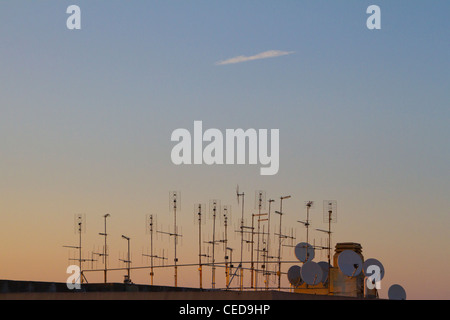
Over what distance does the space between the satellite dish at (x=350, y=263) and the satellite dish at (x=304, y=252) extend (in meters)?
11.8

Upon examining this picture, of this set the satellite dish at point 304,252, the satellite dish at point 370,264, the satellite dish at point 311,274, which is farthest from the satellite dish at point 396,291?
the satellite dish at point 311,274

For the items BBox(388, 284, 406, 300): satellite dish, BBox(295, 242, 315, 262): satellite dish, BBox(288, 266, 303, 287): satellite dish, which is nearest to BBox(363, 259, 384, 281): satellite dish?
BBox(388, 284, 406, 300): satellite dish

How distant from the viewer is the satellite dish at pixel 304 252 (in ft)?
252

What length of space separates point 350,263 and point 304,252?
12.8m

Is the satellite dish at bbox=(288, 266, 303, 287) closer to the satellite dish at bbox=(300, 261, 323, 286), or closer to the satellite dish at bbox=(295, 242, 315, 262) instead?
the satellite dish at bbox=(295, 242, 315, 262)

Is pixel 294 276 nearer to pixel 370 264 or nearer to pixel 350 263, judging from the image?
pixel 370 264

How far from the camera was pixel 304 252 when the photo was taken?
77.3 meters

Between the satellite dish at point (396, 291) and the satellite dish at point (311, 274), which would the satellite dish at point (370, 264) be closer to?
the satellite dish at point (311, 274)

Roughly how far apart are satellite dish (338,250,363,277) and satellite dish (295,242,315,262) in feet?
38.8

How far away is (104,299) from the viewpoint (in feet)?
137

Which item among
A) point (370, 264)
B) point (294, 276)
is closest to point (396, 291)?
point (370, 264)

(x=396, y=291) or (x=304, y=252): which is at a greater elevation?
(x=304, y=252)
